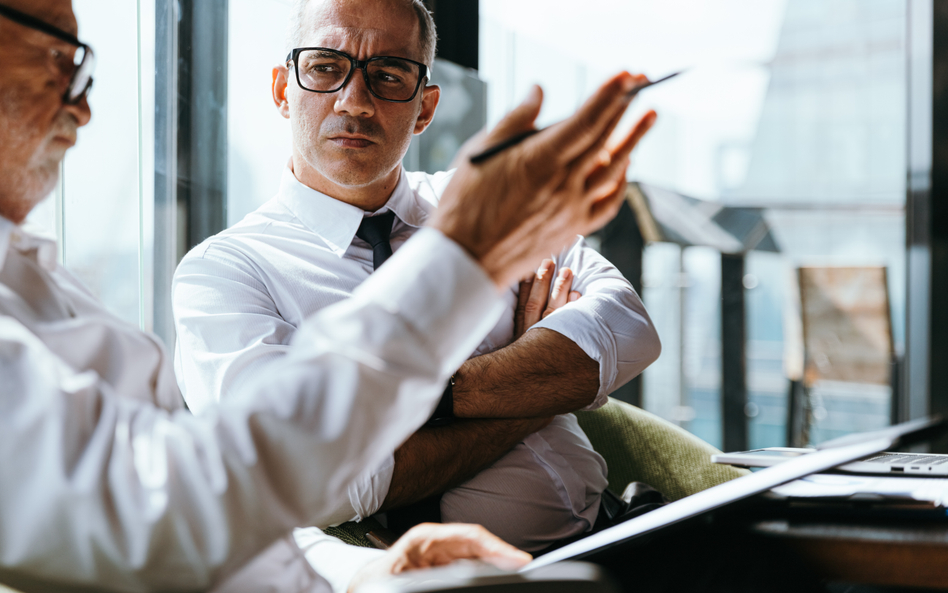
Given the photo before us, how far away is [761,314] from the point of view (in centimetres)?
422

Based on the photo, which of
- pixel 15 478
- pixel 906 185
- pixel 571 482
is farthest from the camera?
pixel 906 185

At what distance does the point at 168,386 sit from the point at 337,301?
0.72 metres

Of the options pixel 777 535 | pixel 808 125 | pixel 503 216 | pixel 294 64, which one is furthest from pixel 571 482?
pixel 808 125

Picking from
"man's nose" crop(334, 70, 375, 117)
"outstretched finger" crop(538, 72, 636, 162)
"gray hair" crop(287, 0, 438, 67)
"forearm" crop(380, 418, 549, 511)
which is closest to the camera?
"outstretched finger" crop(538, 72, 636, 162)

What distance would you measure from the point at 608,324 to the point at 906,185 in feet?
9.16

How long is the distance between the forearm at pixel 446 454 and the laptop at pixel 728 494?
0.51 metres

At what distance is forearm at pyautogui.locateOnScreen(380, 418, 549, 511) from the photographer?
1.25 meters

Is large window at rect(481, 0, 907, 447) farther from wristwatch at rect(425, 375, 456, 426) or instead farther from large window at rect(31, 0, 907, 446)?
wristwatch at rect(425, 375, 456, 426)

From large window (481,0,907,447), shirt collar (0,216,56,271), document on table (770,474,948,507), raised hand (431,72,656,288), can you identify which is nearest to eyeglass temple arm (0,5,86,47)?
shirt collar (0,216,56,271)

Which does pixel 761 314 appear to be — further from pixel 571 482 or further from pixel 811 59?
pixel 571 482

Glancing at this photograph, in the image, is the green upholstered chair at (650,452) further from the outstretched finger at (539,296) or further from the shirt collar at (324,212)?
the shirt collar at (324,212)

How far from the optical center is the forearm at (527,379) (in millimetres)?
1347

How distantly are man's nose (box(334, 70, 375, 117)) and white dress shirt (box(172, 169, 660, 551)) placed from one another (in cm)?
20

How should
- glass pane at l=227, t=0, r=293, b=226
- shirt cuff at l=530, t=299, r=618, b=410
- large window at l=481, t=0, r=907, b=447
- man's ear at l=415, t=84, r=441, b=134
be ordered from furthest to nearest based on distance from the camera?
large window at l=481, t=0, r=907, b=447
glass pane at l=227, t=0, r=293, b=226
man's ear at l=415, t=84, r=441, b=134
shirt cuff at l=530, t=299, r=618, b=410
